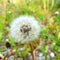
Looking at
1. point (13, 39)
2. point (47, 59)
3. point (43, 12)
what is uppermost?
point (43, 12)

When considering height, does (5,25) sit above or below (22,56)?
above

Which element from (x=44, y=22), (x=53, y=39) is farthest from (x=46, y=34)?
(x=44, y=22)

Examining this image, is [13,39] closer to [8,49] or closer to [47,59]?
[8,49]

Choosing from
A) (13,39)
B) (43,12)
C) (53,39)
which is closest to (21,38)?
(13,39)

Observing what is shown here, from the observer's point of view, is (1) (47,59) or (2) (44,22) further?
(2) (44,22)

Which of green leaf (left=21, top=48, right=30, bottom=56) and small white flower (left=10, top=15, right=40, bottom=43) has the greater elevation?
small white flower (left=10, top=15, right=40, bottom=43)

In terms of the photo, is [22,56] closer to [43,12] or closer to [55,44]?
[55,44]

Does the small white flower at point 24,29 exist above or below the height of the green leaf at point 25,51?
above
